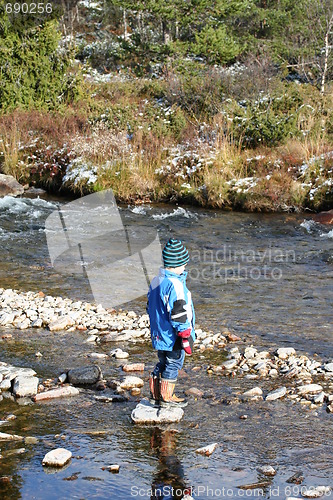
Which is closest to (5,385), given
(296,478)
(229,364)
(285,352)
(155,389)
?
(155,389)

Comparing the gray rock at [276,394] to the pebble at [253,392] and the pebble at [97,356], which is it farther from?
the pebble at [97,356]

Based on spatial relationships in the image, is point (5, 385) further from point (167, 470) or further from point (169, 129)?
point (169, 129)

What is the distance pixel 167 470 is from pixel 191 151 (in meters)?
12.1

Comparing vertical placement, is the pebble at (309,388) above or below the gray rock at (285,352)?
above

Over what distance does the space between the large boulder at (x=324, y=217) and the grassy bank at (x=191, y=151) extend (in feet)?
2.30

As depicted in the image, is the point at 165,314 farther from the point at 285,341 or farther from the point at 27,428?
the point at 285,341

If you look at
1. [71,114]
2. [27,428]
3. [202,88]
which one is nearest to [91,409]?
[27,428]

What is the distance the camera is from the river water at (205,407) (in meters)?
4.08

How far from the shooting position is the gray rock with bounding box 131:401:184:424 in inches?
192

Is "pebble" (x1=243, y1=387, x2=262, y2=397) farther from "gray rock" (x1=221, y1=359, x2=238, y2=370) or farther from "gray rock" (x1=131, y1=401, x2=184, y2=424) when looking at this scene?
"gray rock" (x1=131, y1=401, x2=184, y2=424)

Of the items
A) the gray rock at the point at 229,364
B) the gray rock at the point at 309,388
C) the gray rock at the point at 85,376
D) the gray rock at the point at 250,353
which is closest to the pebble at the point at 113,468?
the gray rock at the point at 85,376

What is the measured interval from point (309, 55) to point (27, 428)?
23.1 meters

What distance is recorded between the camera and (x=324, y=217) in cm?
1299

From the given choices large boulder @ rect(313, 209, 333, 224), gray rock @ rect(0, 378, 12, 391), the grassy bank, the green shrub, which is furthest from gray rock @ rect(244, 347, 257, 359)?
the green shrub
